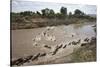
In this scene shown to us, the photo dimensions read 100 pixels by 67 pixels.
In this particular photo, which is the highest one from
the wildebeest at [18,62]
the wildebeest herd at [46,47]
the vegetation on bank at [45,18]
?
the vegetation on bank at [45,18]

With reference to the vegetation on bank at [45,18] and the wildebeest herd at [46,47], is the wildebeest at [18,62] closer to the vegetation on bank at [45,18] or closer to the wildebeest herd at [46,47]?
the wildebeest herd at [46,47]

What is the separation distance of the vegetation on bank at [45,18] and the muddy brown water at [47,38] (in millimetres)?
56

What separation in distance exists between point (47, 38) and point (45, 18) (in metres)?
0.24

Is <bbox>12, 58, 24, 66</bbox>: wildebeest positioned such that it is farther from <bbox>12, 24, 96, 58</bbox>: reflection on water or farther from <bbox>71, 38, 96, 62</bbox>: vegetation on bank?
<bbox>71, 38, 96, 62</bbox>: vegetation on bank

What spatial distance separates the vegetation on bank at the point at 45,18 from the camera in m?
2.24

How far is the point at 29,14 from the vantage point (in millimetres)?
2287

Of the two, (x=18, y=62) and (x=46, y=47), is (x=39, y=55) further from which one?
(x=18, y=62)

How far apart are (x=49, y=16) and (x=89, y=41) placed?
0.61 m

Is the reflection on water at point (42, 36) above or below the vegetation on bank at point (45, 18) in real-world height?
below

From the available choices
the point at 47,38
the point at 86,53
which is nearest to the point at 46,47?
the point at 47,38

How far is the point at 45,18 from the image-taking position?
7.72ft

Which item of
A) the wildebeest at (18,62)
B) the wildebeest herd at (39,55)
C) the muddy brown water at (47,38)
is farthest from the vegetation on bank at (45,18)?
the wildebeest at (18,62)
